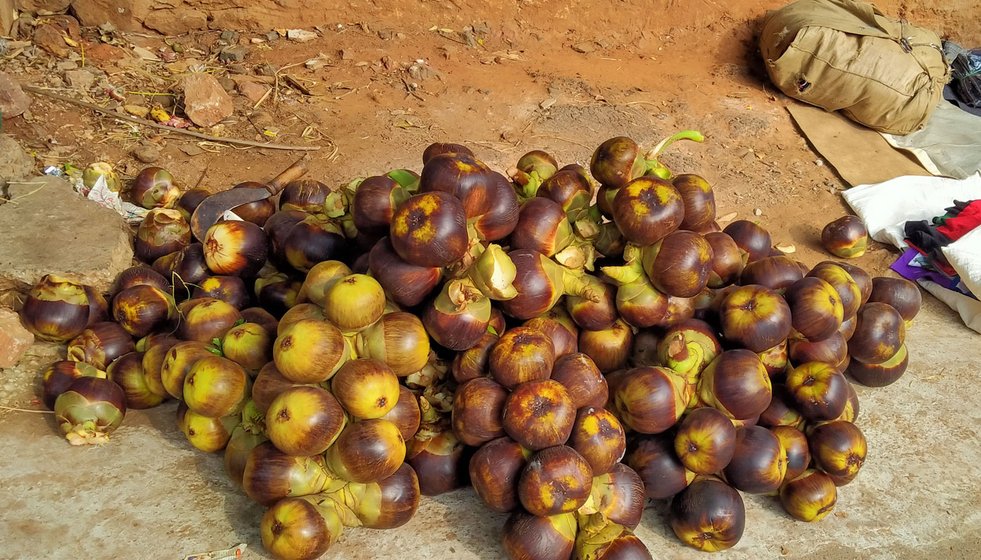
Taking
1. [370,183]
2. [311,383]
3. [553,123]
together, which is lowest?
[553,123]

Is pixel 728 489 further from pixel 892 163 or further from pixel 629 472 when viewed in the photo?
pixel 892 163

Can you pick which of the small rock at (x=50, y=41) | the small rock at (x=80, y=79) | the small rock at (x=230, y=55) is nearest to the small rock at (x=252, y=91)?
the small rock at (x=230, y=55)

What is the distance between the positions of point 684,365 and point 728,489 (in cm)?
47

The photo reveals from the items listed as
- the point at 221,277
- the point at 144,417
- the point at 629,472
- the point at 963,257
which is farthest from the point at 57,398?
the point at 963,257

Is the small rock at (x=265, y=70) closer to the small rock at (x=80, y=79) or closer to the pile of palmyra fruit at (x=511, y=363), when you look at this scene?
the small rock at (x=80, y=79)

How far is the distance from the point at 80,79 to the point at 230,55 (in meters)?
1.26

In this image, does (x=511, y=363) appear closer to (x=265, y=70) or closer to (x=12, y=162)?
(x=12, y=162)

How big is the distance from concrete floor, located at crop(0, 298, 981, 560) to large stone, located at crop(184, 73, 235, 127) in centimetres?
281

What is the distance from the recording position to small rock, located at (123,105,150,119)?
5.47 meters

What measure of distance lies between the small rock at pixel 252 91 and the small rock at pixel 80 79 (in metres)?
1.13

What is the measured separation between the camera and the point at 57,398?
287 cm

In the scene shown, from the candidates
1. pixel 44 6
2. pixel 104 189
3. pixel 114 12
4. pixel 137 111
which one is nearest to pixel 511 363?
pixel 104 189

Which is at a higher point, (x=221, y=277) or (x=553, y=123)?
(x=221, y=277)

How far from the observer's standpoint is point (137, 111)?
549cm
